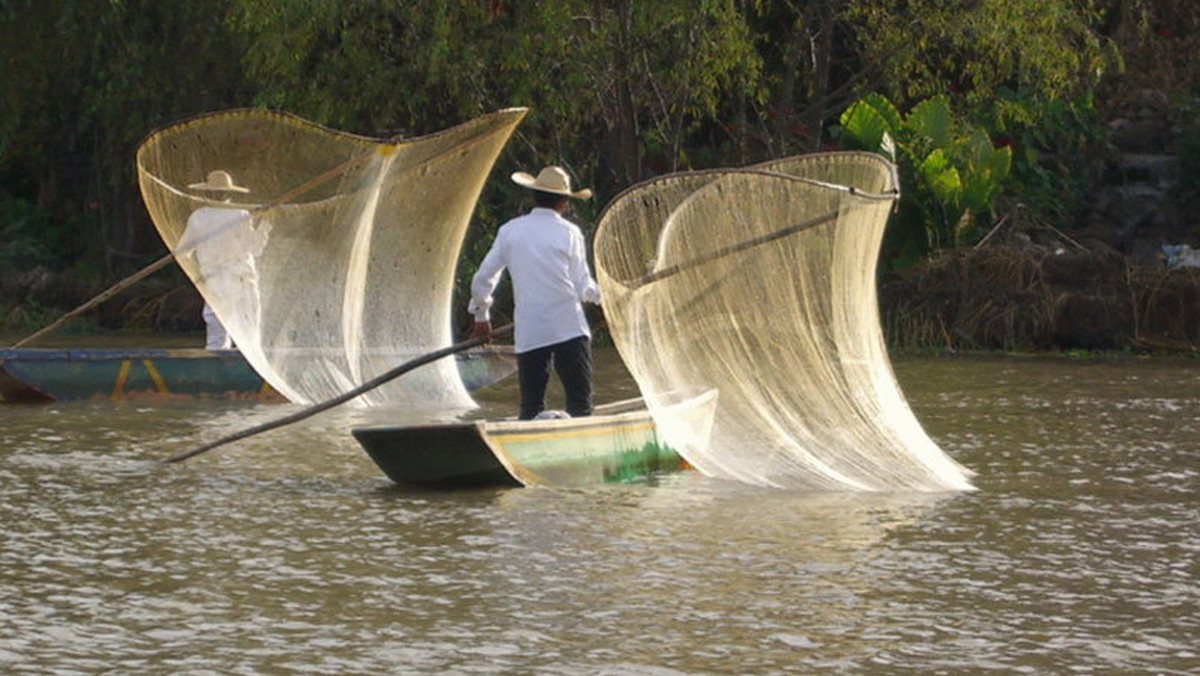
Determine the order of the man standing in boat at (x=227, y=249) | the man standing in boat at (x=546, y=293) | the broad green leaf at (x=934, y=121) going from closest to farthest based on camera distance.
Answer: the man standing in boat at (x=546, y=293) → the man standing in boat at (x=227, y=249) → the broad green leaf at (x=934, y=121)

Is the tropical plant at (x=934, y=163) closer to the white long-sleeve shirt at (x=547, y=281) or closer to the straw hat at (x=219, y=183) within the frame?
the straw hat at (x=219, y=183)

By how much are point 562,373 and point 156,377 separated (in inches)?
201

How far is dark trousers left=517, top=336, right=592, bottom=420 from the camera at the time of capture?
421 inches

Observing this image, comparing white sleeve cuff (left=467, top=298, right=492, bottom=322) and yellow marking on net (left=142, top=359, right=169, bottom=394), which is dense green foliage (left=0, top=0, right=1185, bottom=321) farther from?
white sleeve cuff (left=467, top=298, right=492, bottom=322)

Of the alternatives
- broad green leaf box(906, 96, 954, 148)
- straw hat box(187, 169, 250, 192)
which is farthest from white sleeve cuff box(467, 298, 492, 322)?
broad green leaf box(906, 96, 954, 148)

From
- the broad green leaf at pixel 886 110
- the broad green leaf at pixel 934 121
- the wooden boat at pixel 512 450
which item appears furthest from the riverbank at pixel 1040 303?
the wooden boat at pixel 512 450

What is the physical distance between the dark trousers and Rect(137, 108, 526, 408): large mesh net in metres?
2.96

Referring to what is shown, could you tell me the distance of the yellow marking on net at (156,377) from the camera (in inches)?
586

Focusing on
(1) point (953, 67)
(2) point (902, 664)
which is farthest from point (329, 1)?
(2) point (902, 664)

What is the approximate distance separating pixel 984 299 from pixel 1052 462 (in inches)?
384

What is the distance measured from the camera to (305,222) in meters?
13.6

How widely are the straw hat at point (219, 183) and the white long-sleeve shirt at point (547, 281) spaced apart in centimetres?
354

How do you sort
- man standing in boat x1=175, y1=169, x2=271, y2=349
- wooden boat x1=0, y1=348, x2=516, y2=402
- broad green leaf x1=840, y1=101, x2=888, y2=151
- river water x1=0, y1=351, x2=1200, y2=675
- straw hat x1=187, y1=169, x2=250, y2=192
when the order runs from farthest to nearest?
broad green leaf x1=840, y1=101, x2=888, y2=151 → wooden boat x1=0, y1=348, x2=516, y2=402 → straw hat x1=187, y1=169, x2=250, y2=192 → man standing in boat x1=175, y1=169, x2=271, y2=349 → river water x1=0, y1=351, x2=1200, y2=675

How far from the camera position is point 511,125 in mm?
13633
